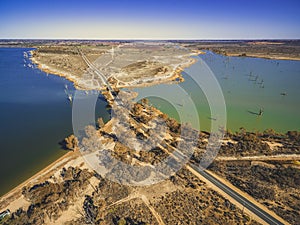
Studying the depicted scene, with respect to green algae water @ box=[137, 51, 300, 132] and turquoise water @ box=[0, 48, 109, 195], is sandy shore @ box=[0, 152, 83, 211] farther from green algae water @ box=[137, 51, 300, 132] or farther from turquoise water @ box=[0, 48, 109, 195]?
green algae water @ box=[137, 51, 300, 132]

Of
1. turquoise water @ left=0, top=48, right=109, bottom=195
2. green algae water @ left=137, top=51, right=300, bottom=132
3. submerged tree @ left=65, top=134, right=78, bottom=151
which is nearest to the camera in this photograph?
turquoise water @ left=0, top=48, right=109, bottom=195

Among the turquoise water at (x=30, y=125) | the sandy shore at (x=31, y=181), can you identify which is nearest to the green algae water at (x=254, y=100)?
the turquoise water at (x=30, y=125)

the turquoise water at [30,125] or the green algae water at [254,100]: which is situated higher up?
the green algae water at [254,100]

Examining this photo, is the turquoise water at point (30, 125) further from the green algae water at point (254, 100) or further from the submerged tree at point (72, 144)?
the green algae water at point (254, 100)

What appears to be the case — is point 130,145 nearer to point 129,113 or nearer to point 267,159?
point 129,113

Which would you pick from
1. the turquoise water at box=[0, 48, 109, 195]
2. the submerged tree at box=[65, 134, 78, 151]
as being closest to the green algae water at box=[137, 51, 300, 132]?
the submerged tree at box=[65, 134, 78, 151]
